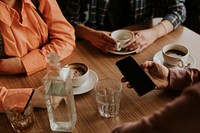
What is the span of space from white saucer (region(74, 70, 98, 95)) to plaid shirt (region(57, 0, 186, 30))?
527 mm

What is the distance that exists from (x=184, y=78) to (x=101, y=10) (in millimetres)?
746

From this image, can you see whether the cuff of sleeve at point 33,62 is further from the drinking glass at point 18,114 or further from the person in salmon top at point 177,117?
the person in salmon top at point 177,117

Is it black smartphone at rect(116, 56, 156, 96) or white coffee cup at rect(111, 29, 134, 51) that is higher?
black smartphone at rect(116, 56, 156, 96)

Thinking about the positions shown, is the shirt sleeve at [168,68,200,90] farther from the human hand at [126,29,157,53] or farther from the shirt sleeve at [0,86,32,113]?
the shirt sleeve at [0,86,32,113]

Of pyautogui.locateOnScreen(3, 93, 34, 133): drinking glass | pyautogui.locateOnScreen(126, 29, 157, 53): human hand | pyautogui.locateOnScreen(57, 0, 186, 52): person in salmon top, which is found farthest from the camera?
pyautogui.locateOnScreen(57, 0, 186, 52): person in salmon top

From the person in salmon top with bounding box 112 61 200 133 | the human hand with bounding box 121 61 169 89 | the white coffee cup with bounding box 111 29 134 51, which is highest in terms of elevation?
the person in salmon top with bounding box 112 61 200 133

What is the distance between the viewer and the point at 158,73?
44.6 inches

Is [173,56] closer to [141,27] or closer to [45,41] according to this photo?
[141,27]

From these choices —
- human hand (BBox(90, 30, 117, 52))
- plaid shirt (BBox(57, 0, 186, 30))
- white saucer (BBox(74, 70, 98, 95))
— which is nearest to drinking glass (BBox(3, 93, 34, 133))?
white saucer (BBox(74, 70, 98, 95))

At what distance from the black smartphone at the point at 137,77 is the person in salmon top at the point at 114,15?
1.18 ft

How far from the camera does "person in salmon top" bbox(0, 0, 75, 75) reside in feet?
4.10

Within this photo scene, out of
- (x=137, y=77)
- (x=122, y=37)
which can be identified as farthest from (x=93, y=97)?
(x=122, y=37)

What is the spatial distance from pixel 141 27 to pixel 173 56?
369 millimetres

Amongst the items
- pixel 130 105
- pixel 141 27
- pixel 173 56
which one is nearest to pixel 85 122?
pixel 130 105
